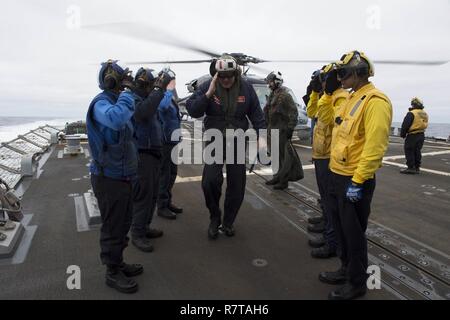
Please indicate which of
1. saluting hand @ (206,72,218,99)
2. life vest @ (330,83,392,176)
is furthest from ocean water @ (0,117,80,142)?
life vest @ (330,83,392,176)

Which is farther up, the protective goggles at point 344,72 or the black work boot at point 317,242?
the protective goggles at point 344,72

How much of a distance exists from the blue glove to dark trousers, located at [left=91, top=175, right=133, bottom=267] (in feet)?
6.41

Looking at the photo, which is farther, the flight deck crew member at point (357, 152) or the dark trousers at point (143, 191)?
the dark trousers at point (143, 191)

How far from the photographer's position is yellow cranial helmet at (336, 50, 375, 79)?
108 inches

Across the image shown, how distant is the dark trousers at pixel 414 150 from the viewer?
8.09 m

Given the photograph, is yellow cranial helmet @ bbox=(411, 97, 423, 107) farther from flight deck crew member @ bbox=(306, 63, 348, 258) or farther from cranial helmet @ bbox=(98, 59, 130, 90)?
cranial helmet @ bbox=(98, 59, 130, 90)

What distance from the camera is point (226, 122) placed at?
4062 millimetres

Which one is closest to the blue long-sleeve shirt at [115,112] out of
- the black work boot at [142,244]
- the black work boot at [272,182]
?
the black work boot at [142,244]

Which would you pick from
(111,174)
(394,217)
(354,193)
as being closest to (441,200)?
(394,217)

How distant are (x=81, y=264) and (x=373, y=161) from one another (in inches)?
119

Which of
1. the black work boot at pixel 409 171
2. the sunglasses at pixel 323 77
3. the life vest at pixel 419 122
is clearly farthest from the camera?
the life vest at pixel 419 122

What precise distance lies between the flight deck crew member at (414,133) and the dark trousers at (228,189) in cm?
565

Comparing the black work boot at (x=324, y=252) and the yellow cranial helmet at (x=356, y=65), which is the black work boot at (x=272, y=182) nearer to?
the black work boot at (x=324, y=252)

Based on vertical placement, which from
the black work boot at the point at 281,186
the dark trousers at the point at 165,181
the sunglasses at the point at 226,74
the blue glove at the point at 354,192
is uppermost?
the sunglasses at the point at 226,74
